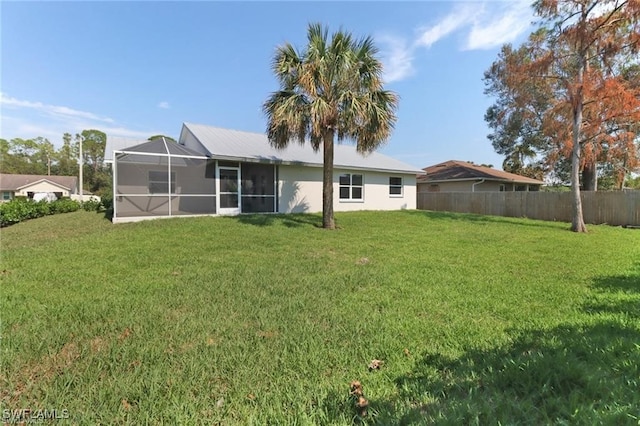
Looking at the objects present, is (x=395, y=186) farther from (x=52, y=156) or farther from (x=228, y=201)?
(x=52, y=156)

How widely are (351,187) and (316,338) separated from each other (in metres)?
15.4

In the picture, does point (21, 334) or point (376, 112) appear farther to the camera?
point (376, 112)

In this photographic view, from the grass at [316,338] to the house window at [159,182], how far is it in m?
6.35

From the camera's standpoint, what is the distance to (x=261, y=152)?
15.8 m

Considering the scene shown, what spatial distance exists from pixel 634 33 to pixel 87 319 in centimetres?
1873

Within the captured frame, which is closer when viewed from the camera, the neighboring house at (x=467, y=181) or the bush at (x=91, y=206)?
the bush at (x=91, y=206)

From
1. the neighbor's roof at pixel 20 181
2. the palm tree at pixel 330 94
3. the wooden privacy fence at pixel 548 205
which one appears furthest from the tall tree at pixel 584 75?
the neighbor's roof at pixel 20 181

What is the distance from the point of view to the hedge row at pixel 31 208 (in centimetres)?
1458

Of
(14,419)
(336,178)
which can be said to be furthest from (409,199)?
(14,419)

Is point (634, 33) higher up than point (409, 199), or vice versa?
point (634, 33)

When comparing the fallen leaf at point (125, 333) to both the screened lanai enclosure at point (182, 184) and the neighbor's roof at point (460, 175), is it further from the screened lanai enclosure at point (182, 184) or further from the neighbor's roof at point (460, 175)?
the neighbor's roof at point (460, 175)

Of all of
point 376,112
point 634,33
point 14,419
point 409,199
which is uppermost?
point 634,33

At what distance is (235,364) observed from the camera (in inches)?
112

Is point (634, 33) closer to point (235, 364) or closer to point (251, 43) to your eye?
point (251, 43)
